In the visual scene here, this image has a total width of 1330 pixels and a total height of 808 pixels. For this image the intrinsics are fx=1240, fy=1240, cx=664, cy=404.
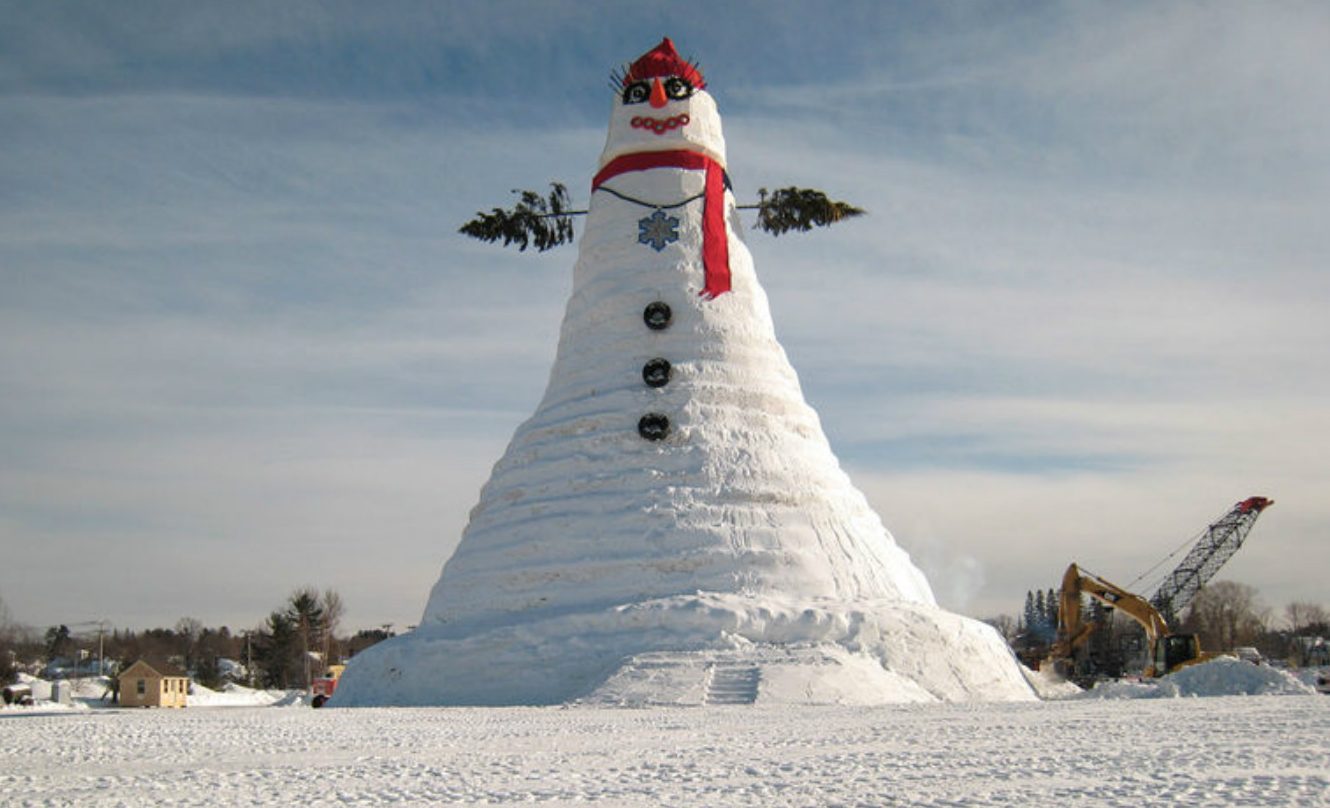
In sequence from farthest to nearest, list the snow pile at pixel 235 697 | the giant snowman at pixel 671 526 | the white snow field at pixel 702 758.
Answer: the snow pile at pixel 235 697
the giant snowman at pixel 671 526
the white snow field at pixel 702 758

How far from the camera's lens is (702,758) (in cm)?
974

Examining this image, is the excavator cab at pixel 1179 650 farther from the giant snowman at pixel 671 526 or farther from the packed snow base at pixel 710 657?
the packed snow base at pixel 710 657

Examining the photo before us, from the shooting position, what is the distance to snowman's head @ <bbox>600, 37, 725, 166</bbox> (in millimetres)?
22516

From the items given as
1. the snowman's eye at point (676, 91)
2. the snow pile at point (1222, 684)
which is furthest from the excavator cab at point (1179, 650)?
the snowman's eye at point (676, 91)

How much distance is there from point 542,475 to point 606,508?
60.2 inches

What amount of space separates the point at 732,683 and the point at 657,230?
916cm

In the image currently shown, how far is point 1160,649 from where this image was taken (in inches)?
1373

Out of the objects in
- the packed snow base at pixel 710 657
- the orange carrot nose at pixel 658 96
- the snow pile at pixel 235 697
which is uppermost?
the orange carrot nose at pixel 658 96

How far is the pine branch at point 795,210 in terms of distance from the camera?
24781 millimetres

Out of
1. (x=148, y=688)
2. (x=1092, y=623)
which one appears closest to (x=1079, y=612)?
(x=1092, y=623)

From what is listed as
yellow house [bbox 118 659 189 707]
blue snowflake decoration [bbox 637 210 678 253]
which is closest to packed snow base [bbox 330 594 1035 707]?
blue snowflake decoration [bbox 637 210 678 253]

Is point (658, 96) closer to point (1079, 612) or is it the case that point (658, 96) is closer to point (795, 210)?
point (795, 210)

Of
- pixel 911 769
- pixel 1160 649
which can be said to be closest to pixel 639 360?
pixel 911 769

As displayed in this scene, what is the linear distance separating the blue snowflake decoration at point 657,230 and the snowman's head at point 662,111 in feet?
4.40
